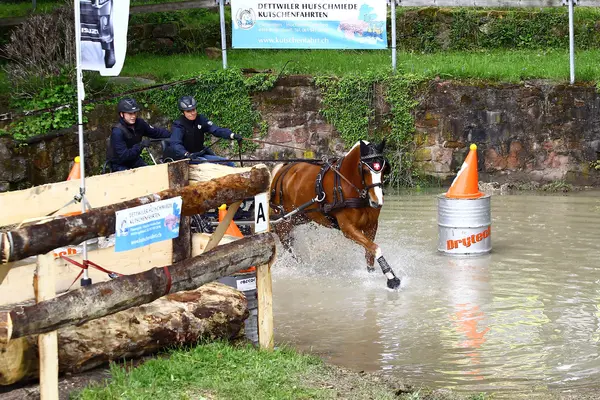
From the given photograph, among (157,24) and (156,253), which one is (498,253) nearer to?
(156,253)

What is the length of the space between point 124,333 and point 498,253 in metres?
7.06

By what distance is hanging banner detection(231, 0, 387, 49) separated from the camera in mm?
18641

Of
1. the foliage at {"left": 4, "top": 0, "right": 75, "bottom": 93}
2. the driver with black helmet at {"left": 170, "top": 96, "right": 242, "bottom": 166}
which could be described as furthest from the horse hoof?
the foliage at {"left": 4, "top": 0, "right": 75, "bottom": 93}

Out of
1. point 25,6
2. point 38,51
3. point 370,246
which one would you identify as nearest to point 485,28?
point 38,51

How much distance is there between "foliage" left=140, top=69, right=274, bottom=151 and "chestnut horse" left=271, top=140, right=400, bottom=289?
5.99 m

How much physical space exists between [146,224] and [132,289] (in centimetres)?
46

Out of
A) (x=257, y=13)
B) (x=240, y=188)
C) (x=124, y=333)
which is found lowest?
(x=124, y=333)

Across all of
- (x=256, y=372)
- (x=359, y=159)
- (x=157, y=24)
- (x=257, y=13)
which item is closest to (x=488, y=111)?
(x=257, y=13)

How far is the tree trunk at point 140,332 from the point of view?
6945 mm

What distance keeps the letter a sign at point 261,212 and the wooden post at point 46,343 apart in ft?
7.26

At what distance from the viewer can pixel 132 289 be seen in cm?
702

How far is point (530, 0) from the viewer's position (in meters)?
19.3

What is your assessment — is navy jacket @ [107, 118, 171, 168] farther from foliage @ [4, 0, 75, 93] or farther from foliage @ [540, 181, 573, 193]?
foliage @ [540, 181, 573, 193]

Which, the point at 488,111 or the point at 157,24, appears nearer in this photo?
the point at 488,111
